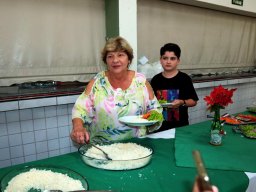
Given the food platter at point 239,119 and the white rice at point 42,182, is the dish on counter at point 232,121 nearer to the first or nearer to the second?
the food platter at point 239,119

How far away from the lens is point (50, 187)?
1.11 m

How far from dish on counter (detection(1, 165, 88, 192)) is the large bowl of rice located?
0.57 ft

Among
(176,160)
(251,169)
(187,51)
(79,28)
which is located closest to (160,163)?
(176,160)

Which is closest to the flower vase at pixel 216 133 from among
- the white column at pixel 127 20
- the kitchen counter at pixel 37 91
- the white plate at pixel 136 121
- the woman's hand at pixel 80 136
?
the white plate at pixel 136 121

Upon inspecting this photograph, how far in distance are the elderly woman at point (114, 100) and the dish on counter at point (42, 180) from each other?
0.67 m

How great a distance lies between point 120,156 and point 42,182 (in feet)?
1.44

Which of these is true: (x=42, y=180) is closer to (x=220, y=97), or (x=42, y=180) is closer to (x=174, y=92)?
(x=220, y=97)

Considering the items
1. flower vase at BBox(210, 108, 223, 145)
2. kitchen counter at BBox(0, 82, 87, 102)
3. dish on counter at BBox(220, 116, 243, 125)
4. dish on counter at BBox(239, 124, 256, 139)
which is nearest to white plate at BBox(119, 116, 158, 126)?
flower vase at BBox(210, 108, 223, 145)

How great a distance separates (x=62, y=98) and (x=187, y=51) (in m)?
2.73

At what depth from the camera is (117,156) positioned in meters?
1.40

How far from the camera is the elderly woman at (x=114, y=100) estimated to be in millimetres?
1911

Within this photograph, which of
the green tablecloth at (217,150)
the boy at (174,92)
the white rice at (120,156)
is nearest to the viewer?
the white rice at (120,156)

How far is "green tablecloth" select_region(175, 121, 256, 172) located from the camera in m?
1.45

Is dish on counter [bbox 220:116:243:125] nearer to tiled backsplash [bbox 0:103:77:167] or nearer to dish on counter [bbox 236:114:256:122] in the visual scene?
dish on counter [bbox 236:114:256:122]
